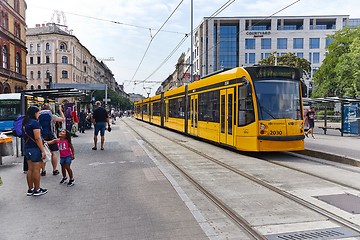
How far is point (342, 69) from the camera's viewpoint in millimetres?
40844

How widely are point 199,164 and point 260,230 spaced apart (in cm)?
560

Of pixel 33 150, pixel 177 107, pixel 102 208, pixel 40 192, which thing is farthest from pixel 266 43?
pixel 102 208

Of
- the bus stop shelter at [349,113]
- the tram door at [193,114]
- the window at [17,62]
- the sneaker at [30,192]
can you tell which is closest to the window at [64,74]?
the window at [17,62]

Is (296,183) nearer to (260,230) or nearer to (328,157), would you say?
(260,230)

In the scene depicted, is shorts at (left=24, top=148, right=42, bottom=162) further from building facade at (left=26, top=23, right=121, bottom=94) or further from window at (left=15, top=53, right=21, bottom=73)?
building facade at (left=26, top=23, right=121, bottom=94)

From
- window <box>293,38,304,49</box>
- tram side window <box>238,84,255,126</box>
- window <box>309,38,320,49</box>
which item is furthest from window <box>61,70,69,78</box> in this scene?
tram side window <box>238,84,255,126</box>

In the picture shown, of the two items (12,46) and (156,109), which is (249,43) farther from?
(156,109)

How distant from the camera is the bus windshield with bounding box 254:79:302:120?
37.9ft

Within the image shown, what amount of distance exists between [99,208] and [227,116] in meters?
8.07

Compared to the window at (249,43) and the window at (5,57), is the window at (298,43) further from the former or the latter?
the window at (5,57)

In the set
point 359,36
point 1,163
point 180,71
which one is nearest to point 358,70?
point 359,36

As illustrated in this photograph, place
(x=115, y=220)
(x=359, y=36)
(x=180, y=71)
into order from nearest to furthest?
(x=115, y=220)
(x=359, y=36)
(x=180, y=71)

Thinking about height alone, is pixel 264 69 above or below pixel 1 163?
above

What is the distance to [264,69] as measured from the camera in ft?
39.0
